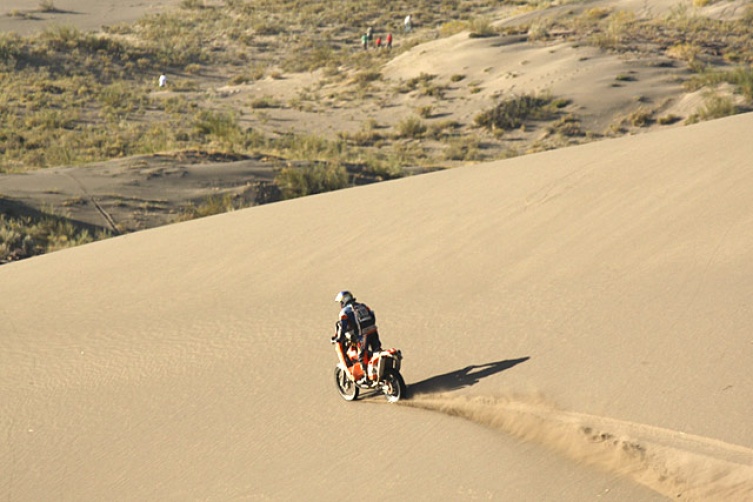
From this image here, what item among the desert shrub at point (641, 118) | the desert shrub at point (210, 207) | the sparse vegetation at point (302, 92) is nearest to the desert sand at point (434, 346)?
the desert shrub at point (210, 207)

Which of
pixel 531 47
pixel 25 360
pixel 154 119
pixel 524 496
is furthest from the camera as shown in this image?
pixel 531 47

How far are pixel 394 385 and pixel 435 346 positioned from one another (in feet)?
3.08

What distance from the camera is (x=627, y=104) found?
29.0 m

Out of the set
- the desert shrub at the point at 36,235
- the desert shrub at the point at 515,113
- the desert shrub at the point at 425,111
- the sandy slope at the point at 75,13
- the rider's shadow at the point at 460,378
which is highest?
the sandy slope at the point at 75,13

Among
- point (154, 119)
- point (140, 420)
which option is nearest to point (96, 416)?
point (140, 420)

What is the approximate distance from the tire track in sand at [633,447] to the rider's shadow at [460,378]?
34 cm

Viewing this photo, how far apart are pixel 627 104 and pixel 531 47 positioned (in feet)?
26.1

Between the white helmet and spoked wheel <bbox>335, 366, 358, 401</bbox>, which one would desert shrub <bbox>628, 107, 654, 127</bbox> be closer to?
spoked wheel <bbox>335, 366, 358, 401</bbox>

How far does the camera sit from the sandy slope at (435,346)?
575 centimetres

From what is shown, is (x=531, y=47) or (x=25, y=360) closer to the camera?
(x=25, y=360)

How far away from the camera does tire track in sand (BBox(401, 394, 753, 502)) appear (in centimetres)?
505

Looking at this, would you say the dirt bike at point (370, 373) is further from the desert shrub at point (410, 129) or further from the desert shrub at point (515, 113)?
the desert shrub at point (515, 113)

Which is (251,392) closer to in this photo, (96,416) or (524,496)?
(96,416)

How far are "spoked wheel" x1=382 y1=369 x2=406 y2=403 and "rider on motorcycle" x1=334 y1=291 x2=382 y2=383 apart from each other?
17 centimetres
